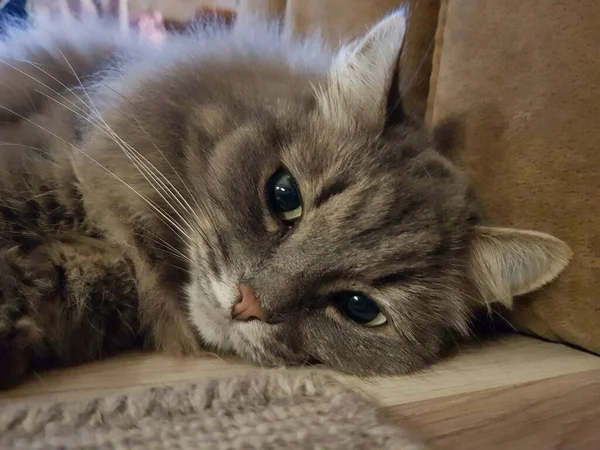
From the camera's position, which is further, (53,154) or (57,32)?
(57,32)

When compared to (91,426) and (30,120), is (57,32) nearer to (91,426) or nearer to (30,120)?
(30,120)

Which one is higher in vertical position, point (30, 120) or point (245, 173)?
point (30, 120)

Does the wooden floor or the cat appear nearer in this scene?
the wooden floor

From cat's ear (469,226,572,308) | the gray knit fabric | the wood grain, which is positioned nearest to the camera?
the gray knit fabric

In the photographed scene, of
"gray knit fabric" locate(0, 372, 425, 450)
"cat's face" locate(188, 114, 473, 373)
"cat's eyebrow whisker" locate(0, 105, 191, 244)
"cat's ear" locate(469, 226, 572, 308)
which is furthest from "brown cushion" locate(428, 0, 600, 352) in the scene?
"cat's eyebrow whisker" locate(0, 105, 191, 244)

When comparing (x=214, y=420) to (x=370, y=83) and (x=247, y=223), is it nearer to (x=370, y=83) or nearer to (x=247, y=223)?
(x=247, y=223)

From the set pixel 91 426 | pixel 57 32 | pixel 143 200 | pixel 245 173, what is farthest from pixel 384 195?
pixel 57 32

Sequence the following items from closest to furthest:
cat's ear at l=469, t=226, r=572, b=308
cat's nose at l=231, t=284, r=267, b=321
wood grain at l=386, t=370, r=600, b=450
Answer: wood grain at l=386, t=370, r=600, b=450, cat's nose at l=231, t=284, r=267, b=321, cat's ear at l=469, t=226, r=572, b=308

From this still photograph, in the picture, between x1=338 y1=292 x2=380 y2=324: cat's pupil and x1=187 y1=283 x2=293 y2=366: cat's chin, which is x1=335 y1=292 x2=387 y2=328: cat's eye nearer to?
x1=338 y1=292 x2=380 y2=324: cat's pupil

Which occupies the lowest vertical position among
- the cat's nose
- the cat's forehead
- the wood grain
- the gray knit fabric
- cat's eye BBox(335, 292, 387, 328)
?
the wood grain
